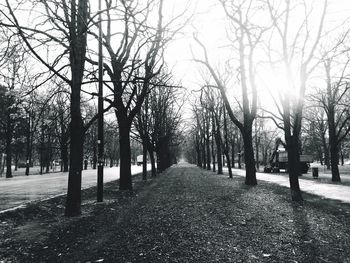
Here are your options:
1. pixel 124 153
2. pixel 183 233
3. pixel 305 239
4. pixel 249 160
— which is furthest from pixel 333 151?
pixel 183 233

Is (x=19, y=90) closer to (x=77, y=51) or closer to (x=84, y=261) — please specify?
(x=77, y=51)

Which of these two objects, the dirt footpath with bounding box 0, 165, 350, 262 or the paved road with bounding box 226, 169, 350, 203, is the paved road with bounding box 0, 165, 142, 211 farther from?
the paved road with bounding box 226, 169, 350, 203

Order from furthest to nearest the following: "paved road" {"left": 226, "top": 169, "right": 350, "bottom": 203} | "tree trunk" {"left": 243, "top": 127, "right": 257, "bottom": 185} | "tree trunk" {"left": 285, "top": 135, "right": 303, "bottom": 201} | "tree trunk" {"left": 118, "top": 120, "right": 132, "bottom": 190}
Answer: "tree trunk" {"left": 243, "top": 127, "right": 257, "bottom": 185}, "tree trunk" {"left": 118, "top": 120, "right": 132, "bottom": 190}, "paved road" {"left": 226, "top": 169, "right": 350, "bottom": 203}, "tree trunk" {"left": 285, "top": 135, "right": 303, "bottom": 201}

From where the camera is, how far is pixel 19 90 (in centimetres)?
980

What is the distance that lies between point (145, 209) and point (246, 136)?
11.0m

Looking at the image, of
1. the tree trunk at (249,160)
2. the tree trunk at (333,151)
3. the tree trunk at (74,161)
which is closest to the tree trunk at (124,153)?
the tree trunk at (74,161)

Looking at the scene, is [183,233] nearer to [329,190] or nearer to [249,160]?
[329,190]

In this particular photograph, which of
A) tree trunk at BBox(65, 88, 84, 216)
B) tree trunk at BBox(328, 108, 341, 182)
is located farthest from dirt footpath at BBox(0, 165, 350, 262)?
tree trunk at BBox(328, 108, 341, 182)

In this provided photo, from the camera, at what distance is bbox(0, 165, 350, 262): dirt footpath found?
534cm

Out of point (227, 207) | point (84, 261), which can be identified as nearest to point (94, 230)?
point (84, 261)

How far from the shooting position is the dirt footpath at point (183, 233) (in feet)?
17.5

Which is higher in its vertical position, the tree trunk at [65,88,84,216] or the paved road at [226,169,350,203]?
the tree trunk at [65,88,84,216]

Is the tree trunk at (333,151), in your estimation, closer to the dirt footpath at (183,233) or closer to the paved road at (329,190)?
the paved road at (329,190)

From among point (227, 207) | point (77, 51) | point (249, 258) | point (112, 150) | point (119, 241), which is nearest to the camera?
point (249, 258)
